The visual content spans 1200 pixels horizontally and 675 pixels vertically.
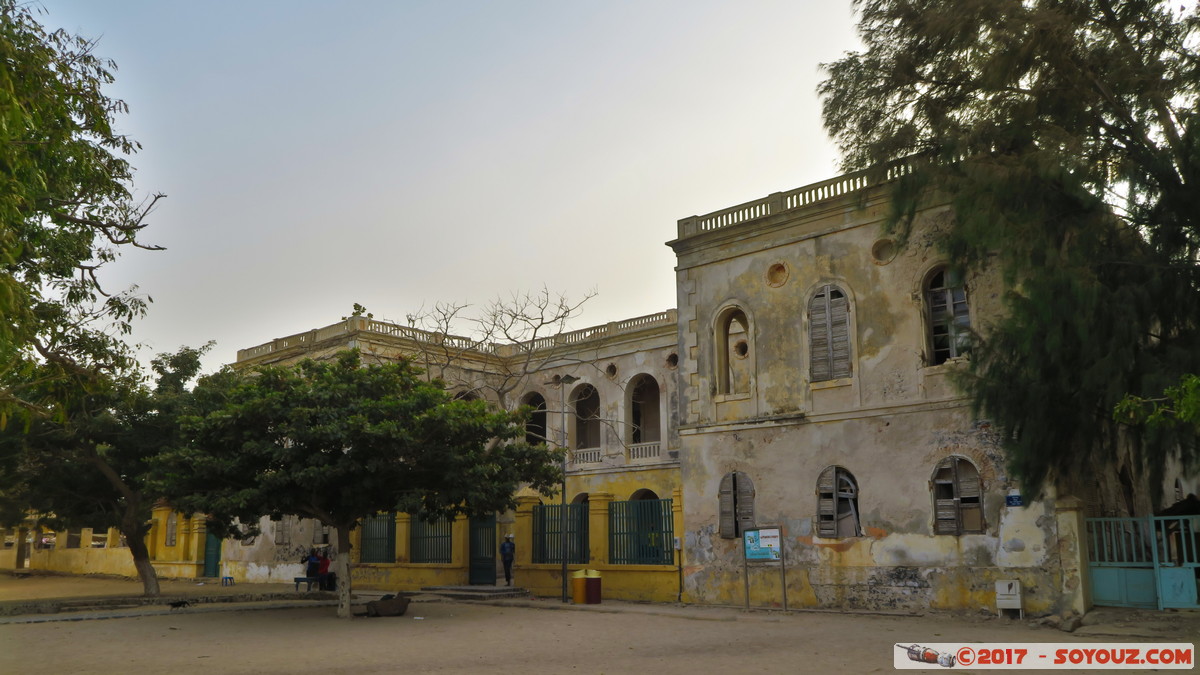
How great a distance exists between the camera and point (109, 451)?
69.1 ft

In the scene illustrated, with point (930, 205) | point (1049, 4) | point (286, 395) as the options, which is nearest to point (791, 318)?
point (930, 205)

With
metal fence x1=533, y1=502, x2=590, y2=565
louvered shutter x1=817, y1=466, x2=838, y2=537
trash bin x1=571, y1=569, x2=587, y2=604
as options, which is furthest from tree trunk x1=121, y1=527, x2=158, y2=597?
louvered shutter x1=817, y1=466, x2=838, y2=537

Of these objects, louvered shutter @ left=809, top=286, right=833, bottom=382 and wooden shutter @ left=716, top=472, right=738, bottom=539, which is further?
wooden shutter @ left=716, top=472, right=738, bottom=539

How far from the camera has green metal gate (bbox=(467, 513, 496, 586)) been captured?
2325cm

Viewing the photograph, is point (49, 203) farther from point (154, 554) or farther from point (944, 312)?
point (154, 554)

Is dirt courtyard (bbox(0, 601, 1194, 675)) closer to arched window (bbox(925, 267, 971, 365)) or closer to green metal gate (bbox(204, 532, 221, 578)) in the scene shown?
arched window (bbox(925, 267, 971, 365))

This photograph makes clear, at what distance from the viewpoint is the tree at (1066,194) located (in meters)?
12.5

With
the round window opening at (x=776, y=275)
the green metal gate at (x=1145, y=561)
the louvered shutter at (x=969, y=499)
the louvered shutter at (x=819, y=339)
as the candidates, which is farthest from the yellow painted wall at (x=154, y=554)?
the green metal gate at (x=1145, y=561)

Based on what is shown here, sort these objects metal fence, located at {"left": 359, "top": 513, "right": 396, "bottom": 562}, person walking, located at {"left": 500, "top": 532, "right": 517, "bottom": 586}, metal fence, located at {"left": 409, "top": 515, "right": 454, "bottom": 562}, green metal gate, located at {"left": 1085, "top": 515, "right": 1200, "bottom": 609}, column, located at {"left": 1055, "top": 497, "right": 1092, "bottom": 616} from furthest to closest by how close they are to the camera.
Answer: metal fence, located at {"left": 359, "top": 513, "right": 396, "bottom": 562}, metal fence, located at {"left": 409, "top": 515, "right": 454, "bottom": 562}, person walking, located at {"left": 500, "top": 532, "right": 517, "bottom": 586}, column, located at {"left": 1055, "top": 497, "right": 1092, "bottom": 616}, green metal gate, located at {"left": 1085, "top": 515, "right": 1200, "bottom": 609}

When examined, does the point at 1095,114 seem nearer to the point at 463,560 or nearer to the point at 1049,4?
the point at 1049,4

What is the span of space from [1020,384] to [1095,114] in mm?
3844

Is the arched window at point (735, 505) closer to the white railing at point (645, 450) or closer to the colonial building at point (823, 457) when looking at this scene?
the colonial building at point (823, 457)

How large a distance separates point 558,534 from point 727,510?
482 cm

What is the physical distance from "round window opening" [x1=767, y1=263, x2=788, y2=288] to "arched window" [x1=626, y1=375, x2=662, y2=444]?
49.9ft
